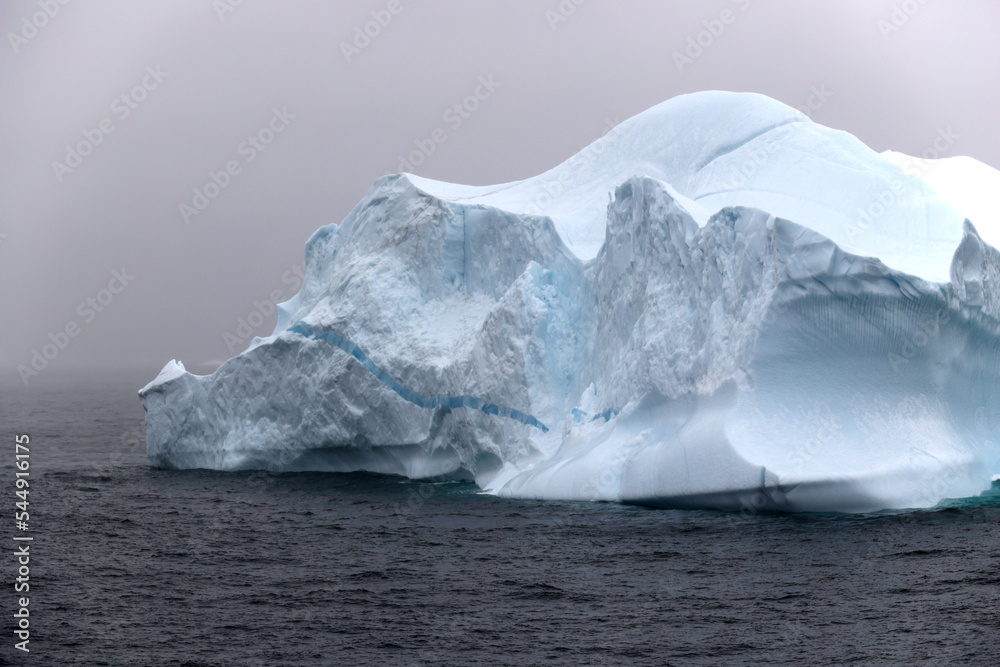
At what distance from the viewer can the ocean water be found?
26.5ft

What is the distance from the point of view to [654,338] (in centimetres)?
1398

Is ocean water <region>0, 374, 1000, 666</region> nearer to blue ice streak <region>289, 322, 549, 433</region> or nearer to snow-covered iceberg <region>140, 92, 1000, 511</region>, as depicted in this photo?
snow-covered iceberg <region>140, 92, 1000, 511</region>

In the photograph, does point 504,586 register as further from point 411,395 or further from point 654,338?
point 411,395

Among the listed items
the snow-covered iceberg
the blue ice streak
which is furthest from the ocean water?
the blue ice streak

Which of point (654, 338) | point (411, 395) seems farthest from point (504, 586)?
point (411, 395)

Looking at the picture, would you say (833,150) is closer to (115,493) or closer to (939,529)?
(939,529)

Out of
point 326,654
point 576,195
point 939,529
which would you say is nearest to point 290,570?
point 326,654

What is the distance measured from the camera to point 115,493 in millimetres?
17250

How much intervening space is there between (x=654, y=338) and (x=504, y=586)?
16.7 feet

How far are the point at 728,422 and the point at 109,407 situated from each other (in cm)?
4059

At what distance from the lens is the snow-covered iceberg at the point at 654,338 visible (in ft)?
40.6

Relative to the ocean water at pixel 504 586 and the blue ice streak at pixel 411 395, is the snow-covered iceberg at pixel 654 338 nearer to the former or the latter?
the blue ice streak at pixel 411 395

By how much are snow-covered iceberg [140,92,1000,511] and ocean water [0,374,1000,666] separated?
0.83 metres

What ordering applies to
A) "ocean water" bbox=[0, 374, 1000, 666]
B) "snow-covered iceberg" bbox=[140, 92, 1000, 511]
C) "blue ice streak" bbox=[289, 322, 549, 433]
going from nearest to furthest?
"ocean water" bbox=[0, 374, 1000, 666] → "snow-covered iceberg" bbox=[140, 92, 1000, 511] → "blue ice streak" bbox=[289, 322, 549, 433]
